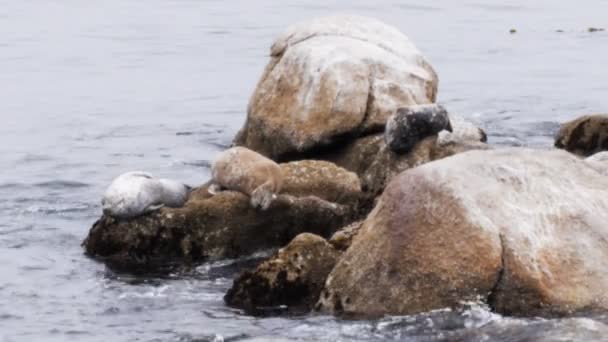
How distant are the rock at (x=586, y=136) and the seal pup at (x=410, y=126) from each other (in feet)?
7.36

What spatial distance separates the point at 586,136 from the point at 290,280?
563cm

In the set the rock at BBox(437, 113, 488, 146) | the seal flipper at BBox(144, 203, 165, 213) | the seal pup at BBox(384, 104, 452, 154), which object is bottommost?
the seal flipper at BBox(144, 203, 165, 213)

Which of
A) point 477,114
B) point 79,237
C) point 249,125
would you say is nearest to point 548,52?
point 477,114

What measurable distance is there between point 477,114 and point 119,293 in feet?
31.5

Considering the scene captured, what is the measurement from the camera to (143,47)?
94.7ft

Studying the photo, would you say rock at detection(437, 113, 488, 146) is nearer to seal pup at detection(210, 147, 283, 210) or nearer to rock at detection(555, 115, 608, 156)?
rock at detection(555, 115, 608, 156)

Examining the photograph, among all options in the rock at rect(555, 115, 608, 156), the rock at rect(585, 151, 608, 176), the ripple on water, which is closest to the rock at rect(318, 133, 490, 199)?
the rock at rect(585, 151, 608, 176)

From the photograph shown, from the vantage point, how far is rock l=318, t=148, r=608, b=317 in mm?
10367

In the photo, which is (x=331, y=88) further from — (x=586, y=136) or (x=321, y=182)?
(x=586, y=136)

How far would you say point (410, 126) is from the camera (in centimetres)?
1397

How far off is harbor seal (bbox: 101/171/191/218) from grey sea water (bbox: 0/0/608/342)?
59 centimetres

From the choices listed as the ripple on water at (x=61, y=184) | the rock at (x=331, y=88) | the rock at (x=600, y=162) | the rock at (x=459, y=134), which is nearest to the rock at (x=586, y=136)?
the rock at (x=459, y=134)

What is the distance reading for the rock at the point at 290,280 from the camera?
11.3m

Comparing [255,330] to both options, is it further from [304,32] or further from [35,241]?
[304,32]
